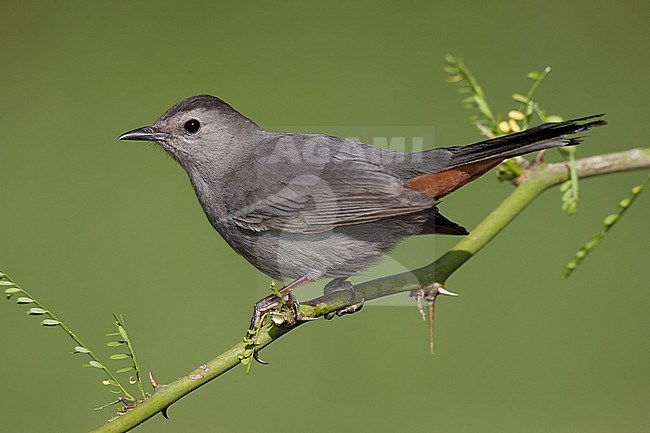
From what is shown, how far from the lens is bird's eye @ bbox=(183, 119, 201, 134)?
7.57ft

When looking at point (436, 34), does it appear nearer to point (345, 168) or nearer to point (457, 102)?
point (457, 102)

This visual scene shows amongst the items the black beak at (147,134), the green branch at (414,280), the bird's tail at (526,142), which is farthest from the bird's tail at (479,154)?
the black beak at (147,134)

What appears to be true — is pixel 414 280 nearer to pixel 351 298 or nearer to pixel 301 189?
pixel 351 298

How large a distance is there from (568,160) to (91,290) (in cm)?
287

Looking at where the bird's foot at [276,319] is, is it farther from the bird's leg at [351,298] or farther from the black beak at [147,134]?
the black beak at [147,134]

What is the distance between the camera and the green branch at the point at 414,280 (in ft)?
4.58

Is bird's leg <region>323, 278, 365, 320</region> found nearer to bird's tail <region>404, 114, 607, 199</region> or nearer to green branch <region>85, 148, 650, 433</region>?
green branch <region>85, 148, 650, 433</region>

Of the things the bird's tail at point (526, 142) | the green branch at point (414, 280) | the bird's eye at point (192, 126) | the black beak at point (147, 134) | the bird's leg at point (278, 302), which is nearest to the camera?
the green branch at point (414, 280)

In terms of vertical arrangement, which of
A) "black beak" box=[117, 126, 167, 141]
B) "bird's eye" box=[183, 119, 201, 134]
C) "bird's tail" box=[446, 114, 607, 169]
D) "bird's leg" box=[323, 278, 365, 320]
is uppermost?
"bird's eye" box=[183, 119, 201, 134]

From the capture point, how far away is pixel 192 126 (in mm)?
2324

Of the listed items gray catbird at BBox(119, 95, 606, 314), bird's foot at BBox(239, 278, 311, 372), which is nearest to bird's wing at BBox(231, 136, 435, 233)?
gray catbird at BBox(119, 95, 606, 314)

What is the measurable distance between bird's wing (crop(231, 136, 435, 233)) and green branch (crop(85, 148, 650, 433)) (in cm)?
23

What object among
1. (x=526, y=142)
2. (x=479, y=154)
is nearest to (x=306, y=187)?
(x=479, y=154)

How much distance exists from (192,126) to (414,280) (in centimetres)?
91
